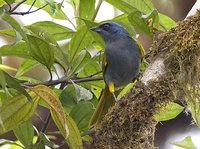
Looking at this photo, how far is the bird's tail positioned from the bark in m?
0.15

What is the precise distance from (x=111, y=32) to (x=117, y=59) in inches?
4.5

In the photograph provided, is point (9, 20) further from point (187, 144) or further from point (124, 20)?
point (187, 144)

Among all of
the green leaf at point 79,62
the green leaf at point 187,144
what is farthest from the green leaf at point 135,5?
the green leaf at point 187,144

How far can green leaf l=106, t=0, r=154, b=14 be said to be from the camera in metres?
1.67

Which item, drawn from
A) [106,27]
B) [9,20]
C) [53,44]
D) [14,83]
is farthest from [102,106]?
[9,20]

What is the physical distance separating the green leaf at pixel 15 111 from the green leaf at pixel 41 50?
0.48ft

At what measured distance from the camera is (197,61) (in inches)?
59.0

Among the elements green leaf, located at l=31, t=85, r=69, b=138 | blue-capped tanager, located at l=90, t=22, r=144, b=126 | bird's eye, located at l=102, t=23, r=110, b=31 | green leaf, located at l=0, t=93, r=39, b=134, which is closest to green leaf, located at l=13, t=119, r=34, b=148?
green leaf, located at l=0, t=93, r=39, b=134

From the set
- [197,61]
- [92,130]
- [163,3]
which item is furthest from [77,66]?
[163,3]

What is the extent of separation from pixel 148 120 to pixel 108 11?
777 mm

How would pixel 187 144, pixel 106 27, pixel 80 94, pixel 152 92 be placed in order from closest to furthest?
1. pixel 152 92
2. pixel 80 94
3. pixel 187 144
4. pixel 106 27

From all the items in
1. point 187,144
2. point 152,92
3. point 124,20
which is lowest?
point 187,144

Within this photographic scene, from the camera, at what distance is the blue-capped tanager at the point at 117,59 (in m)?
1.82

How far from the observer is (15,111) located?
133 cm
